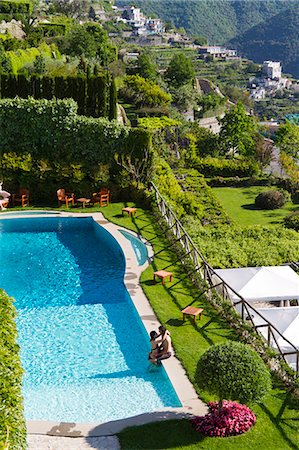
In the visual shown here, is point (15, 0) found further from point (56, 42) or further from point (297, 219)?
point (297, 219)

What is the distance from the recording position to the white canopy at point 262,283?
16.0 m

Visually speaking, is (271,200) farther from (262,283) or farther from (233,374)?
(233,374)

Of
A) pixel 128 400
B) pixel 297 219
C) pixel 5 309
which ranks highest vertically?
pixel 5 309

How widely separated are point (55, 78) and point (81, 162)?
4.36 meters

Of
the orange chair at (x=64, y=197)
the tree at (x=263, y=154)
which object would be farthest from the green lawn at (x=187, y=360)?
the tree at (x=263, y=154)

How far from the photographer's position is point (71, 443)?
9.95m

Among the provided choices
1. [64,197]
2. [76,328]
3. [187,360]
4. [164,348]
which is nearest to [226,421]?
[187,360]

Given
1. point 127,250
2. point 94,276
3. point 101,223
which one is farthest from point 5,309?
point 101,223

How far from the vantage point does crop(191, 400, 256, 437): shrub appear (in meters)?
9.91

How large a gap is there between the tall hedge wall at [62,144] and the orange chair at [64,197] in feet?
1.56

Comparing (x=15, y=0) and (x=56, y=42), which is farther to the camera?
(x=15, y=0)

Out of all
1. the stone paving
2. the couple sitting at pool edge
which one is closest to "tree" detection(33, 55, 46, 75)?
the couple sitting at pool edge

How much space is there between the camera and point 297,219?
2588 cm

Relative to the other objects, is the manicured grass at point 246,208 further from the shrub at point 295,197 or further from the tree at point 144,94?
the tree at point 144,94
